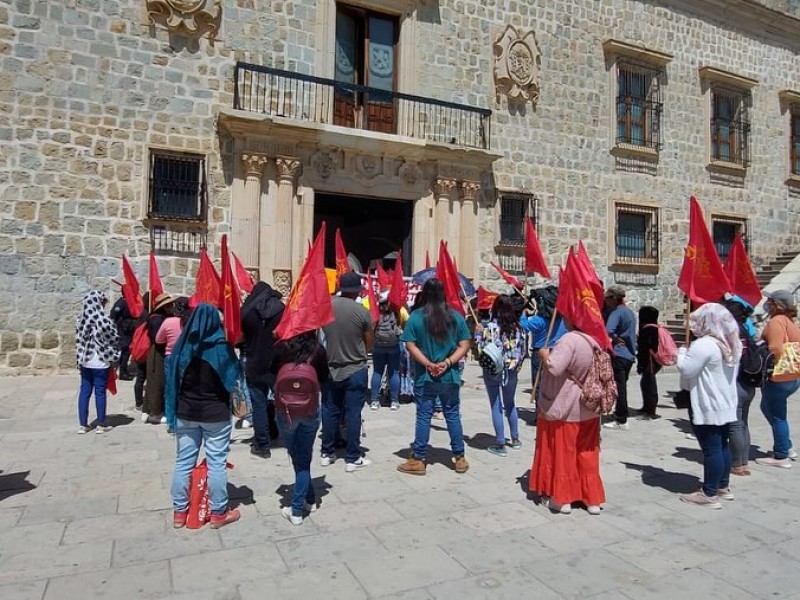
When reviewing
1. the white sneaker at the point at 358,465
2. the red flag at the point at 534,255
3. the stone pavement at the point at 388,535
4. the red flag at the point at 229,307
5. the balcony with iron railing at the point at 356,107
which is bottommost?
the stone pavement at the point at 388,535

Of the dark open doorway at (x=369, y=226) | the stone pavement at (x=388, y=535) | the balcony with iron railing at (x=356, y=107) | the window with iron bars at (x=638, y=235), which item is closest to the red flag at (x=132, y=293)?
the stone pavement at (x=388, y=535)

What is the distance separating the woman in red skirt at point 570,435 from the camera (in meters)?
4.50

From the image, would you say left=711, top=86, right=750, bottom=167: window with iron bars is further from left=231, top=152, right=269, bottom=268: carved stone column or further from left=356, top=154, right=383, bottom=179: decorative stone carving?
left=231, top=152, right=269, bottom=268: carved stone column

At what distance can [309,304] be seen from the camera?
4.51 metres

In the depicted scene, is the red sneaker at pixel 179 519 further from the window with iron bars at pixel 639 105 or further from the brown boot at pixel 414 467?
the window with iron bars at pixel 639 105

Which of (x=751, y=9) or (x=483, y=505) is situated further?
(x=751, y=9)

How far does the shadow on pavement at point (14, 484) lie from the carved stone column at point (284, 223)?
23.1 ft

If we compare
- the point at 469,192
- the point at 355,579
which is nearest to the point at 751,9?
the point at 469,192

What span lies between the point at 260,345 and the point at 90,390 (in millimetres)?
2515

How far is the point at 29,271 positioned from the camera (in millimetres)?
10188

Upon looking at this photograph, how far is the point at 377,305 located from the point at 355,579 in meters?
5.23

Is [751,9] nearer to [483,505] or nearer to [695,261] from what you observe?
[695,261]

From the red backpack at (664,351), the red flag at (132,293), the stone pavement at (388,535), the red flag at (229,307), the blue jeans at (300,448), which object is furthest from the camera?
the red flag at (132,293)

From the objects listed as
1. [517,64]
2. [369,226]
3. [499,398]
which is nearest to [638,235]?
[517,64]
